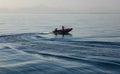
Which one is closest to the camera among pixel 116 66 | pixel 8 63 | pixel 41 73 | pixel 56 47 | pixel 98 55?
pixel 41 73

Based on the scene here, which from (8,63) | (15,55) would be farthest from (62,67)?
(15,55)

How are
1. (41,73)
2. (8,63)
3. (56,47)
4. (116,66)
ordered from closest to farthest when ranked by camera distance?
(41,73) → (116,66) → (8,63) → (56,47)

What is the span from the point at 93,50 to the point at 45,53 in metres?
6.39

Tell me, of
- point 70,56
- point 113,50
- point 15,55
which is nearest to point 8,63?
point 15,55

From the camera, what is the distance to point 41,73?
22500mm

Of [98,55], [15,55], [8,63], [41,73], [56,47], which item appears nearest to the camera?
[41,73]

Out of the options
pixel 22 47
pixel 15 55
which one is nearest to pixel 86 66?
pixel 15 55

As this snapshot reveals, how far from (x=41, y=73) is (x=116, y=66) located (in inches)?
299

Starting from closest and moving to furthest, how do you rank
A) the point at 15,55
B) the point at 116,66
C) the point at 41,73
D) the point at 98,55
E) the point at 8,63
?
the point at 41,73 < the point at 116,66 < the point at 8,63 < the point at 98,55 < the point at 15,55

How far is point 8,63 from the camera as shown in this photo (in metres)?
26.4

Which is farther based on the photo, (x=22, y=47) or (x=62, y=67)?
(x=22, y=47)

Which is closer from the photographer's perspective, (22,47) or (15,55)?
(15,55)

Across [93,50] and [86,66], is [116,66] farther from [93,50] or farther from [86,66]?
[93,50]

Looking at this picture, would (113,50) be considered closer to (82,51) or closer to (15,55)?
(82,51)
